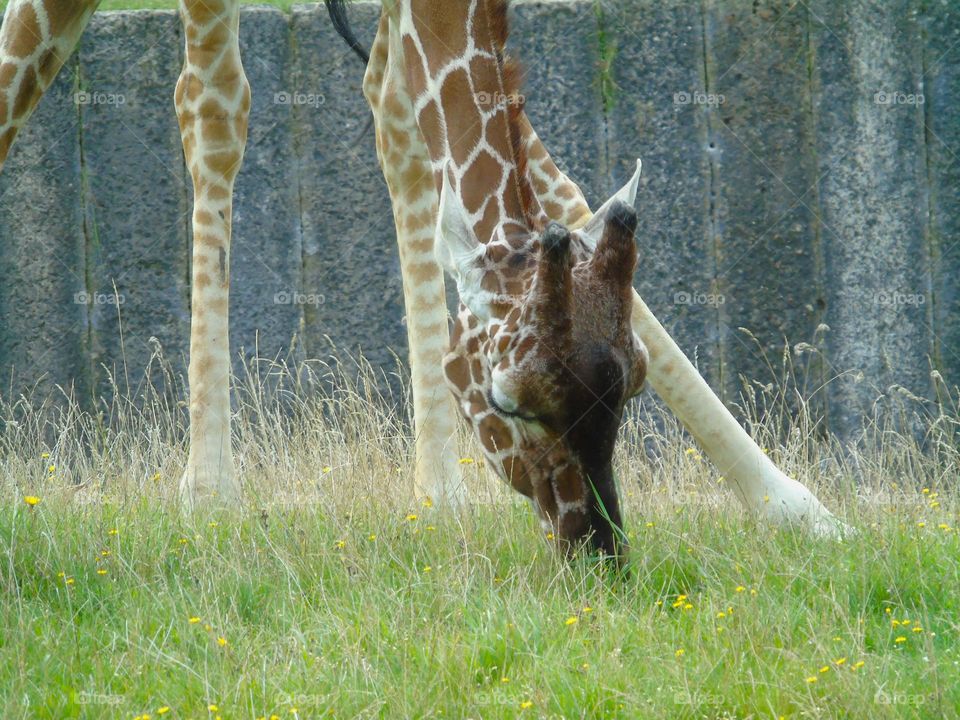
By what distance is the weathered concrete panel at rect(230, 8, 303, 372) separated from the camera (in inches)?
367

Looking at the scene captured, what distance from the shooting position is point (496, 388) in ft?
12.8

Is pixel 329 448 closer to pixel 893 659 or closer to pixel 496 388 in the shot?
pixel 496 388

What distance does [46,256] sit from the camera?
367 inches

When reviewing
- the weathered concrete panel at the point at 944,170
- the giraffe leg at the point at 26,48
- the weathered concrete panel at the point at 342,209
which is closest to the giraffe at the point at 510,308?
the giraffe leg at the point at 26,48

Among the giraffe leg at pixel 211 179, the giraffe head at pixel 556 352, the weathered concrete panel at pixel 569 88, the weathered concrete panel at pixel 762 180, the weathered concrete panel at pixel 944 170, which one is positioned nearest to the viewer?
the giraffe head at pixel 556 352

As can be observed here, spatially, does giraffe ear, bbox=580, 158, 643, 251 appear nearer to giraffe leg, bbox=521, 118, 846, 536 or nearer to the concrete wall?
giraffe leg, bbox=521, 118, 846, 536

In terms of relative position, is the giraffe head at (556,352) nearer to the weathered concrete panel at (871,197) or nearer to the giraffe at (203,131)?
the giraffe at (203,131)

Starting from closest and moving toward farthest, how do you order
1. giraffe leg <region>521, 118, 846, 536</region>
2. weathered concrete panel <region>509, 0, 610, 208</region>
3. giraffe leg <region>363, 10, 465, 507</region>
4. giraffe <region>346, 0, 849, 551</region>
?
giraffe <region>346, 0, 849, 551</region>, giraffe leg <region>521, 118, 846, 536</region>, giraffe leg <region>363, 10, 465, 507</region>, weathered concrete panel <region>509, 0, 610, 208</region>

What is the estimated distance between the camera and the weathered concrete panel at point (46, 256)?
9320mm

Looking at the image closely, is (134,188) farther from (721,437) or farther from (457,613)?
(457,613)

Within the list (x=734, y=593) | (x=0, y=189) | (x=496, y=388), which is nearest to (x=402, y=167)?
(x=496, y=388)

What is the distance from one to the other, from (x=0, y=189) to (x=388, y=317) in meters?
3.16

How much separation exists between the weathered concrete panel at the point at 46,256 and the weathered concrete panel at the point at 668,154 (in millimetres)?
4106

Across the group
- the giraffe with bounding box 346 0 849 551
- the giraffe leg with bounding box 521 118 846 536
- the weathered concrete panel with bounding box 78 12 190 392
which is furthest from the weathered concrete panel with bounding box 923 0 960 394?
the weathered concrete panel with bounding box 78 12 190 392
